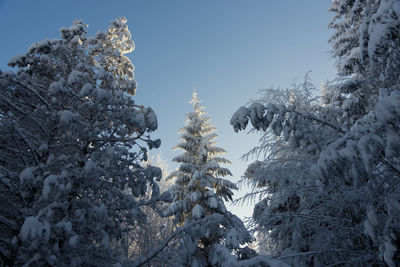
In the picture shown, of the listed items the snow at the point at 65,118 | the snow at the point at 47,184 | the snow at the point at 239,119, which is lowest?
the snow at the point at 47,184

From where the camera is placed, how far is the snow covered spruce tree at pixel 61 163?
3.84m

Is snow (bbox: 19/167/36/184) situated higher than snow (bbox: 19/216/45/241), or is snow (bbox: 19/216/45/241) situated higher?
snow (bbox: 19/167/36/184)

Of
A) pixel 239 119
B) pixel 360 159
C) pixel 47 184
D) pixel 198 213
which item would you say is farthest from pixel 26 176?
pixel 198 213

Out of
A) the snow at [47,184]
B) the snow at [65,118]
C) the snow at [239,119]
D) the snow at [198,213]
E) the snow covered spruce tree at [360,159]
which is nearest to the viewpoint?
the snow covered spruce tree at [360,159]

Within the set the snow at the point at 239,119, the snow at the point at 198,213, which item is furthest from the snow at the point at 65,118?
the snow at the point at 198,213

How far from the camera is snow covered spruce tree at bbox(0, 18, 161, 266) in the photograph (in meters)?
3.84

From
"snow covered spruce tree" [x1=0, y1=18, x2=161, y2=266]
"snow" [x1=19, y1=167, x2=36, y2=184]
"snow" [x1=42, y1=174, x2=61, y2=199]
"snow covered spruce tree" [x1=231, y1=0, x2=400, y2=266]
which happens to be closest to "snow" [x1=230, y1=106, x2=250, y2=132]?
"snow covered spruce tree" [x1=231, y1=0, x2=400, y2=266]

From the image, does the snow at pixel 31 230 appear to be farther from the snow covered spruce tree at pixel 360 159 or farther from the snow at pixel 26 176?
the snow covered spruce tree at pixel 360 159

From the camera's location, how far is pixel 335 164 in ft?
7.67

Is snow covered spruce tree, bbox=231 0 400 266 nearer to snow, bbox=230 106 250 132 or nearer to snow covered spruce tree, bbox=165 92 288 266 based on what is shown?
snow, bbox=230 106 250 132

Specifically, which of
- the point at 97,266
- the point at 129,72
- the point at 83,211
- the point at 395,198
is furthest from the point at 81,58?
the point at 395,198

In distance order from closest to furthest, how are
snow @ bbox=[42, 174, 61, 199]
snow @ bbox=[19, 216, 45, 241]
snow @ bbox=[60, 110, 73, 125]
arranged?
snow @ bbox=[19, 216, 45, 241] → snow @ bbox=[42, 174, 61, 199] → snow @ bbox=[60, 110, 73, 125]

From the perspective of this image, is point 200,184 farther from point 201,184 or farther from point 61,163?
point 61,163

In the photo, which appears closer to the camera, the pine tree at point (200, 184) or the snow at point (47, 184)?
the snow at point (47, 184)
